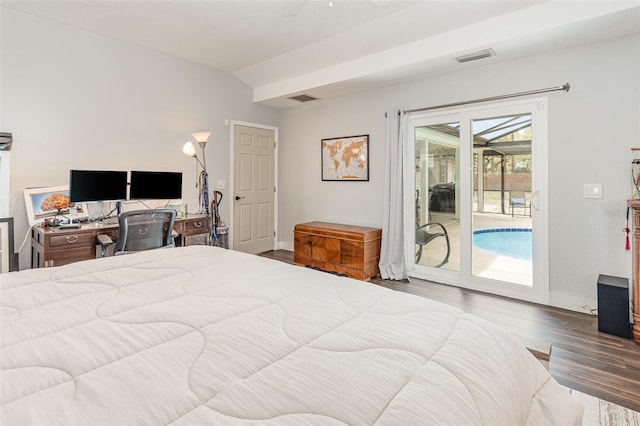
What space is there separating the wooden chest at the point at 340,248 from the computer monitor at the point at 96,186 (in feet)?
7.30

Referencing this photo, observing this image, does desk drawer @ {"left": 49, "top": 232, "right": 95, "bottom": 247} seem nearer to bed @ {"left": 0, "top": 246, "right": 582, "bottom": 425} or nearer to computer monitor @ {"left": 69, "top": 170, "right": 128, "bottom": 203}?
computer monitor @ {"left": 69, "top": 170, "right": 128, "bottom": 203}

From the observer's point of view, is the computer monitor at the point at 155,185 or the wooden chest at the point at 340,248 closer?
the computer monitor at the point at 155,185

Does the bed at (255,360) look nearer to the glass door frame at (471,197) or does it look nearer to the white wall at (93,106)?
the white wall at (93,106)

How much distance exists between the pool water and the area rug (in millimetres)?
1880

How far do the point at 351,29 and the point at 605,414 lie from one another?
3660 millimetres

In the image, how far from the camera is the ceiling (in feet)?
9.40

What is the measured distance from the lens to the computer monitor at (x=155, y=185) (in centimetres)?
382

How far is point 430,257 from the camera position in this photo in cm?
430

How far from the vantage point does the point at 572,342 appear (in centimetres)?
258

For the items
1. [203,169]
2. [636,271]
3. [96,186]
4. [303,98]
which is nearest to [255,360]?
[636,271]

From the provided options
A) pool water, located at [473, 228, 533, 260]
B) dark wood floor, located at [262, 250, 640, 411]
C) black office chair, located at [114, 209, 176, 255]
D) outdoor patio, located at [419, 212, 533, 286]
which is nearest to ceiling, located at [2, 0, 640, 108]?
outdoor patio, located at [419, 212, 533, 286]

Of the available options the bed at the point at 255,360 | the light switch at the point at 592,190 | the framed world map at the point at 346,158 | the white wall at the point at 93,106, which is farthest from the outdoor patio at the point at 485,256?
the white wall at the point at 93,106

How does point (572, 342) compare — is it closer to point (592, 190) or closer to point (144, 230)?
point (592, 190)

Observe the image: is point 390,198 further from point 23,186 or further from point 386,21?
point 23,186
